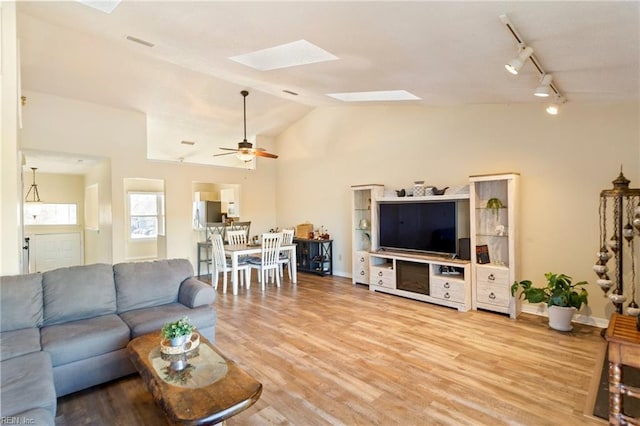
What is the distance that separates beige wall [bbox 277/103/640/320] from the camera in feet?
12.3

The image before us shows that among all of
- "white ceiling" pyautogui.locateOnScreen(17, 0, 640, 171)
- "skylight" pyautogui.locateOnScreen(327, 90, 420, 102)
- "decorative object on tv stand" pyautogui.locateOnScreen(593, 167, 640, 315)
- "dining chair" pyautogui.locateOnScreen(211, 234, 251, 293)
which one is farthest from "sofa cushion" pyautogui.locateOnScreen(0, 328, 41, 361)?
"decorative object on tv stand" pyautogui.locateOnScreen(593, 167, 640, 315)

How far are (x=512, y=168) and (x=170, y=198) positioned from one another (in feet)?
19.8

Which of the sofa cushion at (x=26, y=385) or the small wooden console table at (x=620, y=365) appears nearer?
the sofa cushion at (x=26, y=385)

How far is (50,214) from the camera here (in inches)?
329

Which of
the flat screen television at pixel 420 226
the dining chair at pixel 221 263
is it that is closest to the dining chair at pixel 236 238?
the dining chair at pixel 221 263

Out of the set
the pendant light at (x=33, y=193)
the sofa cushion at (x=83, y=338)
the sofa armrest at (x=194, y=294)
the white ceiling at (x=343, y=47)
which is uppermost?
the white ceiling at (x=343, y=47)

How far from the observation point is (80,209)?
345 inches

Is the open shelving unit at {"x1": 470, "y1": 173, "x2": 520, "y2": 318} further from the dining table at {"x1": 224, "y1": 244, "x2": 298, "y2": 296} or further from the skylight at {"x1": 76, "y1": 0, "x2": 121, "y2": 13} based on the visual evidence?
the skylight at {"x1": 76, "y1": 0, "x2": 121, "y2": 13}

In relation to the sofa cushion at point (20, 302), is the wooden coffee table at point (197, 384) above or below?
below

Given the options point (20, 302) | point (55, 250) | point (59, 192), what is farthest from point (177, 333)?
point (59, 192)

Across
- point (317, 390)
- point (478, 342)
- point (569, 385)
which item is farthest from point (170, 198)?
point (569, 385)

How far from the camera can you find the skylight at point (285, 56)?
305cm

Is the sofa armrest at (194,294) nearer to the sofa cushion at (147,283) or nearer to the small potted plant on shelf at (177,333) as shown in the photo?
the sofa cushion at (147,283)

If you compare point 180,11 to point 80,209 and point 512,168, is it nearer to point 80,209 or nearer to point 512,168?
point 512,168
